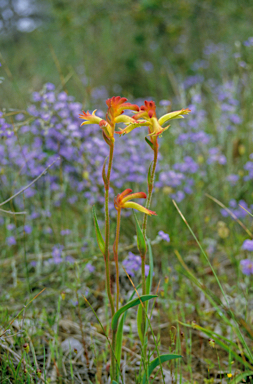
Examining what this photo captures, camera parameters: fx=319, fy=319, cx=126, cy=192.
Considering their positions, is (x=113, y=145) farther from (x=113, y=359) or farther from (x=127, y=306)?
(x=113, y=359)

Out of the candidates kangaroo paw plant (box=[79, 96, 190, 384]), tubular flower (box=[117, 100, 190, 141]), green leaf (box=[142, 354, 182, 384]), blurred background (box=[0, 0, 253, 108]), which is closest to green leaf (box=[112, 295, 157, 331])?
kangaroo paw plant (box=[79, 96, 190, 384])

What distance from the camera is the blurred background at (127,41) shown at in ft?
17.0

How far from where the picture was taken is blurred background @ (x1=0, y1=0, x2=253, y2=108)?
518 cm

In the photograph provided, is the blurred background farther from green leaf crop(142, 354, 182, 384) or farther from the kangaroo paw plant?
green leaf crop(142, 354, 182, 384)

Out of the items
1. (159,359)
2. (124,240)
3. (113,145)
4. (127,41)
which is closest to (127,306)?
(159,359)

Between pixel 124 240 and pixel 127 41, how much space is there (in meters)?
5.78

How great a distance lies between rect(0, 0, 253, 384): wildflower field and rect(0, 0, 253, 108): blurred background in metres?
0.40

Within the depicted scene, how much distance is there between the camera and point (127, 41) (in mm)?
6754

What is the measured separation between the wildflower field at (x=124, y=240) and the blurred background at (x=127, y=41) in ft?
1.31

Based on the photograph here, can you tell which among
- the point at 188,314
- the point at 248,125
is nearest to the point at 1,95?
the point at 248,125

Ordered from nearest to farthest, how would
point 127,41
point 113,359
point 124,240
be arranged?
point 113,359, point 124,240, point 127,41

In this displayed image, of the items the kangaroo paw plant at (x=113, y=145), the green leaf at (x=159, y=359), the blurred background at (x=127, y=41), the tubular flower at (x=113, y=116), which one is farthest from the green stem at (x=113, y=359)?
the blurred background at (x=127, y=41)

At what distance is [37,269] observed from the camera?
2.02 meters

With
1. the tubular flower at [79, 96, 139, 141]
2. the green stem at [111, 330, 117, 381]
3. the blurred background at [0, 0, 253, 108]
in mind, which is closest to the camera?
the tubular flower at [79, 96, 139, 141]
